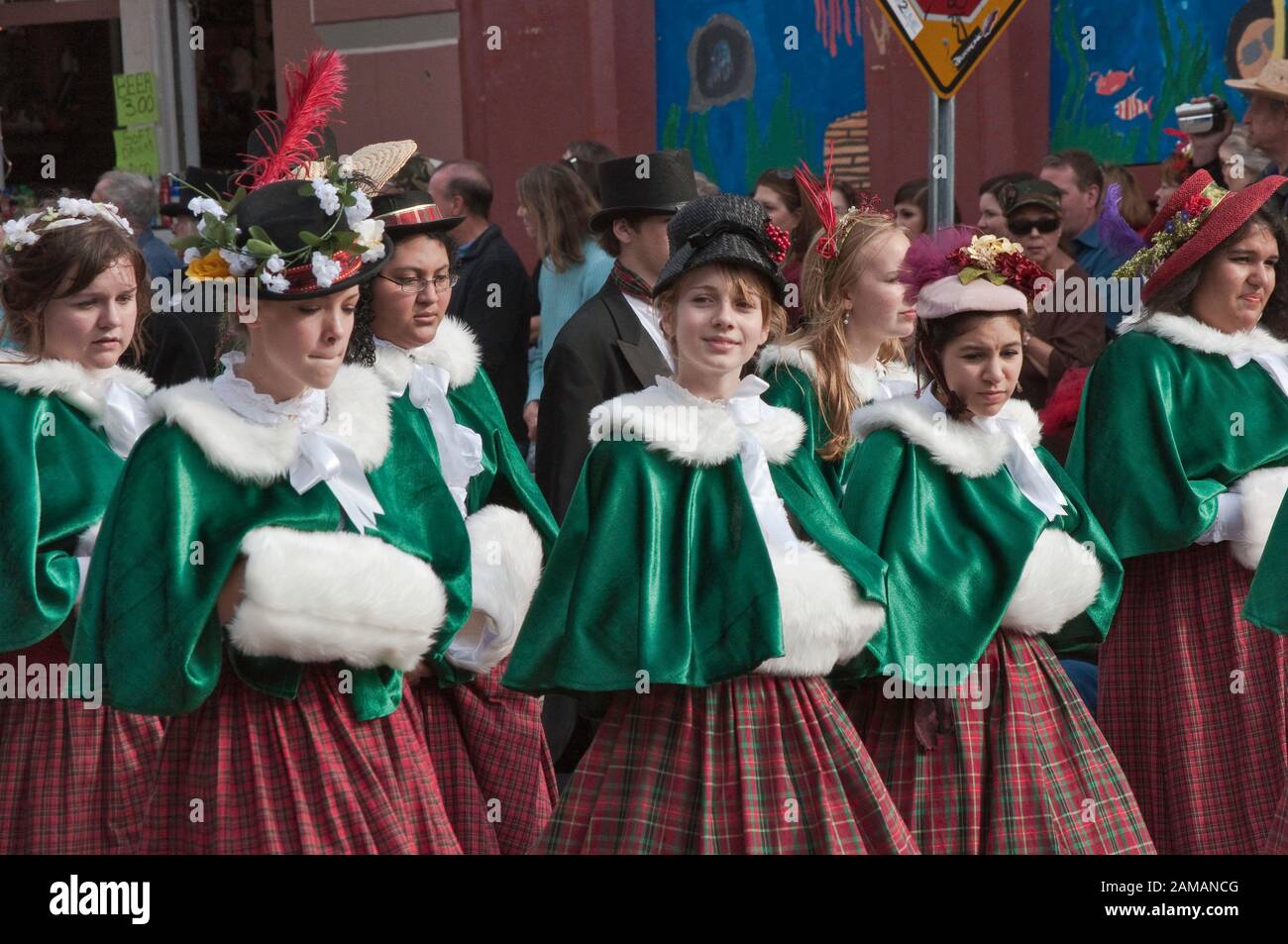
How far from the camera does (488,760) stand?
5.29 m

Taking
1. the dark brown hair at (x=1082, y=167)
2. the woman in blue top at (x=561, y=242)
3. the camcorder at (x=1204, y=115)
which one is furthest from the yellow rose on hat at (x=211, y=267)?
the dark brown hair at (x=1082, y=167)

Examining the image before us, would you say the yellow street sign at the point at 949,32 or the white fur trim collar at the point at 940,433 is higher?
the yellow street sign at the point at 949,32

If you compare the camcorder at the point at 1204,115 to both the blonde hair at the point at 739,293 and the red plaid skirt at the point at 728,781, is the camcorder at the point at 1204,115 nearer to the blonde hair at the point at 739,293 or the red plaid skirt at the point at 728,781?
the blonde hair at the point at 739,293

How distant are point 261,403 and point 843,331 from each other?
6.99ft

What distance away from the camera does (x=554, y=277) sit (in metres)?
7.88

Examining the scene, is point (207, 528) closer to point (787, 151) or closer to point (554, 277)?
point (554, 277)

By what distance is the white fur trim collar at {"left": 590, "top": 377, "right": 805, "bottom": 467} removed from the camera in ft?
14.9

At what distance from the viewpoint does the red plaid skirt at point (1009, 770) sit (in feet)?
15.9

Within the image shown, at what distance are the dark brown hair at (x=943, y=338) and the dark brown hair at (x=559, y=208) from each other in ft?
9.08

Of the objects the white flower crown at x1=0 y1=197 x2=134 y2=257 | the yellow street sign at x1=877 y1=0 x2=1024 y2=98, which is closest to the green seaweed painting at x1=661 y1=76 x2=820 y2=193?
the yellow street sign at x1=877 y1=0 x2=1024 y2=98

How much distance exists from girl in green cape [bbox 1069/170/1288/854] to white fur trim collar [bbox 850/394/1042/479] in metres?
0.78

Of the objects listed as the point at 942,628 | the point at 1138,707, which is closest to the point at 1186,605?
the point at 1138,707

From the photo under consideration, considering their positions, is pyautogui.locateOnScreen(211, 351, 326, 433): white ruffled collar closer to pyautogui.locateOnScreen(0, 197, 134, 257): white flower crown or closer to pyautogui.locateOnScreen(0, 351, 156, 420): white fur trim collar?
pyautogui.locateOnScreen(0, 351, 156, 420): white fur trim collar
